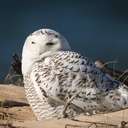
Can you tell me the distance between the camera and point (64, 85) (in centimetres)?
706

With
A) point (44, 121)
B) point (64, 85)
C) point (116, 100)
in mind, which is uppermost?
point (64, 85)

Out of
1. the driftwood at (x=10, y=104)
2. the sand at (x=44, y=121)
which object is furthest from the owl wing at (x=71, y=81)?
the driftwood at (x=10, y=104)

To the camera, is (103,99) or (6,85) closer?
(103,99)

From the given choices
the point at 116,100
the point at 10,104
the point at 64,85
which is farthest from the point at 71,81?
the point at 10,104

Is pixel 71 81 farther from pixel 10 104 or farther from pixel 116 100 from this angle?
pixel 10 104

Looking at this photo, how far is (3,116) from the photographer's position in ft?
24.8

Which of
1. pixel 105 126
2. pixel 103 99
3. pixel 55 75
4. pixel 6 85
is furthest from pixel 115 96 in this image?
pixel 6 85

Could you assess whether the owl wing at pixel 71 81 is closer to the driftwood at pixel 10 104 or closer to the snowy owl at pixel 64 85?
the snowy owl at pixel 64 85

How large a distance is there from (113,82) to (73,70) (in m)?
0.48

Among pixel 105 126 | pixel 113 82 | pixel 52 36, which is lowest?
pixel 105 126

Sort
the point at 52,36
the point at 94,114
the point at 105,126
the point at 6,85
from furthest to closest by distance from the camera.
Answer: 1. the point at 6,85
2. the point at 52,36
3. the point at 94,114
4. the point at 105,126

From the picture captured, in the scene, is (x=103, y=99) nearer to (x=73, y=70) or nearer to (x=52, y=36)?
(x=73, y=70)

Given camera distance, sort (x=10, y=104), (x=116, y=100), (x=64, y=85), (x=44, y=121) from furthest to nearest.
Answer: (x=10, y=104) → (x=116, y=100) → (x=64, y=85) → (x=44, y=121)

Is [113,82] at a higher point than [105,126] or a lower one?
higher
